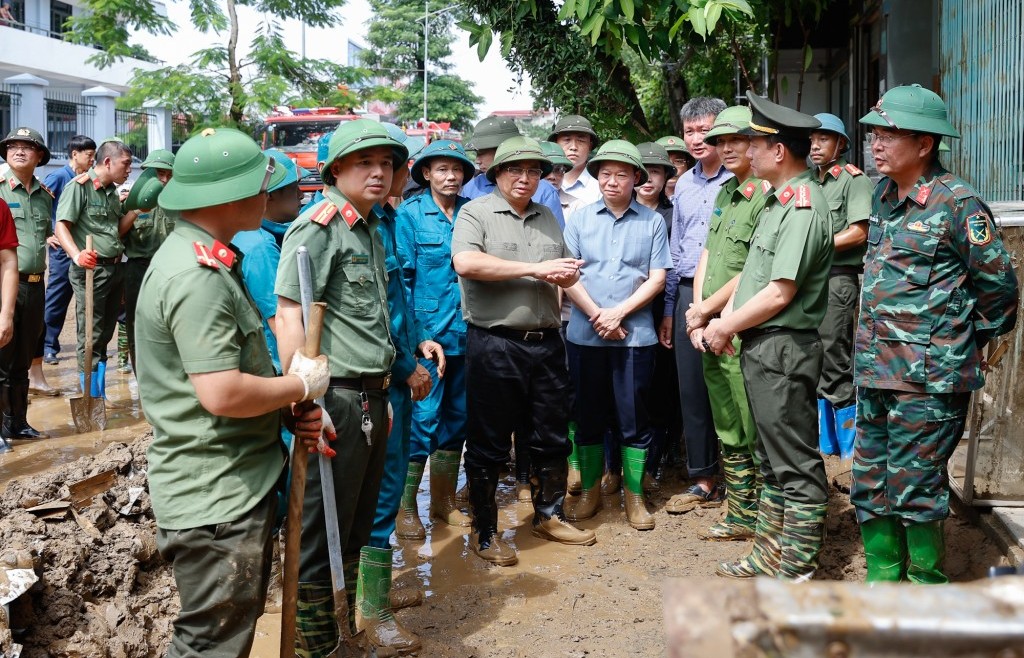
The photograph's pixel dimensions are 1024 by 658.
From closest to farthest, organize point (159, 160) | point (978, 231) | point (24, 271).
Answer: point (978, 231) → point (24, 271) → point (159, 160)

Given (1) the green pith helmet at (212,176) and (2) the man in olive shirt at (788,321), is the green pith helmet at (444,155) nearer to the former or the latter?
(2) the man in olive shirt at (788,321)

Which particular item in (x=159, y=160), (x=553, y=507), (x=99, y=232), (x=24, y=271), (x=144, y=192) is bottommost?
(x=553, y=507)

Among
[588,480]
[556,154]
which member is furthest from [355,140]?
[556,154]

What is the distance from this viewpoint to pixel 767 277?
4355 millimetres

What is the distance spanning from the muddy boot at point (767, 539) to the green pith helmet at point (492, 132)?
301 centimetres

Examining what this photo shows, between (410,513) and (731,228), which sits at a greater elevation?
(731,228)

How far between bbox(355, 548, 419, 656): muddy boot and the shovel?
4.54m

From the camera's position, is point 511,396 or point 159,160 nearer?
point 511,396

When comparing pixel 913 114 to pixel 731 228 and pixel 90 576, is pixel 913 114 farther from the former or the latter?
pixel 90 576

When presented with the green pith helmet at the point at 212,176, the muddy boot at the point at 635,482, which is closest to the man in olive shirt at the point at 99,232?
the muddy boot at the point at 635,482

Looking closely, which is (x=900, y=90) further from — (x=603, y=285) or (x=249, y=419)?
(x=249, y=419)

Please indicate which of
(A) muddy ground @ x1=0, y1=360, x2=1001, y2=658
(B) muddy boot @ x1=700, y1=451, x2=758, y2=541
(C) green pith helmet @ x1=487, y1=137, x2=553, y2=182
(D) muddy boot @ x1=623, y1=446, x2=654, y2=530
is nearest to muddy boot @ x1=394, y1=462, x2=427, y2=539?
(A) muddy ground @ x1=0, y1=360, x2=1001, y2=658

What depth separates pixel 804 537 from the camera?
438 cm

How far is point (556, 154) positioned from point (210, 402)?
4.35m
